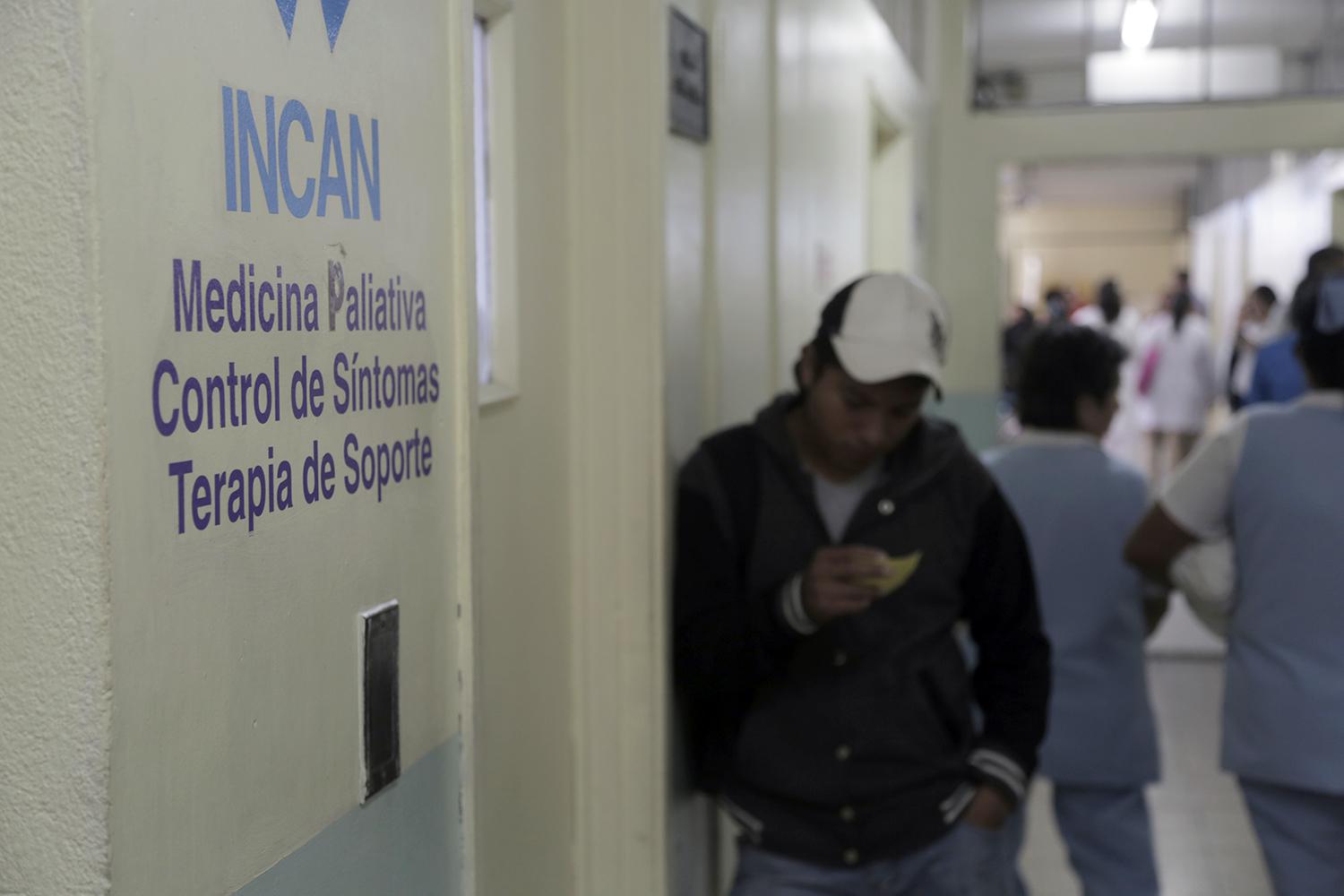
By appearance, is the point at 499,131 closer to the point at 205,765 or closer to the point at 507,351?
the point at 507,351

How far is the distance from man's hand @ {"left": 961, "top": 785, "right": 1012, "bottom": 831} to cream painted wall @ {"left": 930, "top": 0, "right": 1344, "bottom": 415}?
492cm

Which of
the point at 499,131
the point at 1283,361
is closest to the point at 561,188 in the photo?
the point at 499,131

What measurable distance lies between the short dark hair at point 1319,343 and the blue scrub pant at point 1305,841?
70 centimetres

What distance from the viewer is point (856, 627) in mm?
2150

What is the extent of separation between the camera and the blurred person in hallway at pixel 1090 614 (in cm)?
301

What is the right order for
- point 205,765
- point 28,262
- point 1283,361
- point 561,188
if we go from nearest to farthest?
1. point 28,262
2. point 205,765
3. point 561,188
4. point 1283,361

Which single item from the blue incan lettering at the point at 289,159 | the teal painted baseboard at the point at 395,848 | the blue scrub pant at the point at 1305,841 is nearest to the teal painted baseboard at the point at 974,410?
the blue scrub pant at the point at 1305,841

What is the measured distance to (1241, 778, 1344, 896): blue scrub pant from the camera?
243 centimetres

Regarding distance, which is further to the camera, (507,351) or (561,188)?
(561,188)

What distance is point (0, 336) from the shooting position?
0.99 m

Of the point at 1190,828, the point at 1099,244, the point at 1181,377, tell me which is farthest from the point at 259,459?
the point at 1099,244

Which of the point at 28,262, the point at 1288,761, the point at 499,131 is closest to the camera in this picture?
the point at 28,262

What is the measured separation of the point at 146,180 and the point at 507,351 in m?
0.94

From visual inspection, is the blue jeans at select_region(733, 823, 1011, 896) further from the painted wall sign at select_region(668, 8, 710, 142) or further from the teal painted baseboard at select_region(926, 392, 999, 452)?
the teal painted baseboard at select_region(926, 392, 999, 452)
